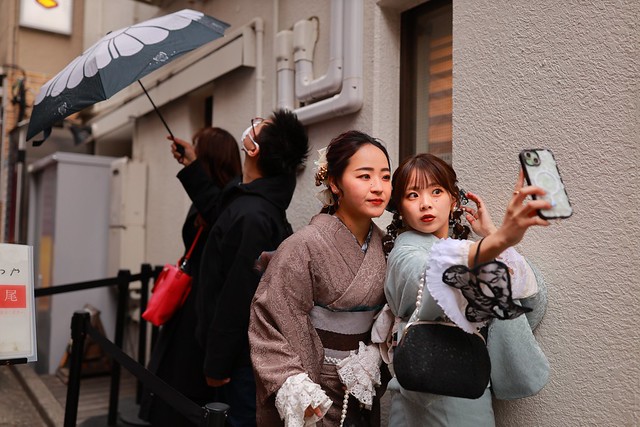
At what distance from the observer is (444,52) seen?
3.03 m

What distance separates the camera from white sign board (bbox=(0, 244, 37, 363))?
2354 millimetres

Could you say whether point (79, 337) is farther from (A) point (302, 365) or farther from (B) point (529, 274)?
(B) point (529, 274)

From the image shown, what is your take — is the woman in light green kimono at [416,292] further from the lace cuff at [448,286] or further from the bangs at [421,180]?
the lace cuff at [448,286]

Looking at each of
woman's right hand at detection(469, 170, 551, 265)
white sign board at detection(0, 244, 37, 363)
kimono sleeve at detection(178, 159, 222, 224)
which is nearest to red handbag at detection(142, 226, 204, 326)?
kimono sleeve at detection(178, 159, 222, 224)

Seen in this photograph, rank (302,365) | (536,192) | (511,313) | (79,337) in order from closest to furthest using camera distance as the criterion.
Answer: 1. (536,192)
2. (511,313)
3. (302,365)
4. (79,337)

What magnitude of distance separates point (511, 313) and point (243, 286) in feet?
5.13

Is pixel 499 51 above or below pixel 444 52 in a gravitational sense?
below

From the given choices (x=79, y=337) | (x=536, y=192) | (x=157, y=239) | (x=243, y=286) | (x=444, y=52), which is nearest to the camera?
(x=536, y=192)

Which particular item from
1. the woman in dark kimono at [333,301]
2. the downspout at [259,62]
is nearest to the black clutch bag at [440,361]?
the woman in dark kimono at [333,301]

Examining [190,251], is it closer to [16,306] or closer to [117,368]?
[16,306]

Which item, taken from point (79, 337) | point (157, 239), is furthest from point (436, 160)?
point (157, 239)

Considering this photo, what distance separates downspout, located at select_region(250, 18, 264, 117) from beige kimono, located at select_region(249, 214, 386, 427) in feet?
7.67

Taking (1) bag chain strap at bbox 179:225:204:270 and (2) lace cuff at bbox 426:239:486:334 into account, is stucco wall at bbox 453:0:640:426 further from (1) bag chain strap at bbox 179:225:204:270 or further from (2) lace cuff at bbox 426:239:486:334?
(1) bag chain strap at bbox 179:225:204:270

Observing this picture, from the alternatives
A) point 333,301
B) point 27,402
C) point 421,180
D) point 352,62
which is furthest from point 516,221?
point 27,402
